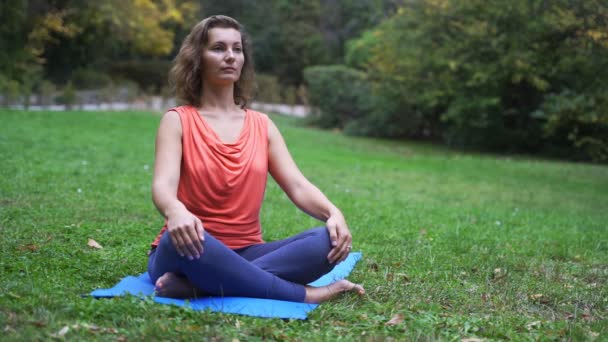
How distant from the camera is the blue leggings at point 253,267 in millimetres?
3436

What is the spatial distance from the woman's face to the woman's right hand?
101 centimetres

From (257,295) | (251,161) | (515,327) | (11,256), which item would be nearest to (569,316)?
(515,327)

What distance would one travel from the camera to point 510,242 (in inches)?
246

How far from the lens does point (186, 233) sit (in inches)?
128

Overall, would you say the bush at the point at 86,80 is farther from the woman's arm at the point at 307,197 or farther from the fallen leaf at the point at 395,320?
the fallen leaf at the point at 395,320

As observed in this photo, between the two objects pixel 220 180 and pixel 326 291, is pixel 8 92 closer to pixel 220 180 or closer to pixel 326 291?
pixel 220 180

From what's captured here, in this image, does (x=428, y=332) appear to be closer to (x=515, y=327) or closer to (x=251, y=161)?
(x=515, y=327)

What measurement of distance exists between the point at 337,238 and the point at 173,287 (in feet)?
3.02

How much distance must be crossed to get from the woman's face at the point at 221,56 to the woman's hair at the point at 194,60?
0.12 ft

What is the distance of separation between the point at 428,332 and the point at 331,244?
721 mm

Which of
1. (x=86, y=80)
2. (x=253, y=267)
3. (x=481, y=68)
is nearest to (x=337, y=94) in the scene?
(x=481, y=68)

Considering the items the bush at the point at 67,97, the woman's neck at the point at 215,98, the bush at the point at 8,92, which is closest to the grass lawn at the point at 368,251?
the woman's neck at the point at 215,98

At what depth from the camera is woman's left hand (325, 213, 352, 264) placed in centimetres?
366

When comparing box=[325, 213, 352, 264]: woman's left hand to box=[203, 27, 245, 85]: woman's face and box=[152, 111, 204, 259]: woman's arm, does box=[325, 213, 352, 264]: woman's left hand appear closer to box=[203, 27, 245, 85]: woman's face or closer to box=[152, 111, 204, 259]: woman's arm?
box=[152, 111, 204, 259]: woman's arm
